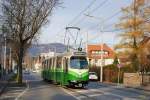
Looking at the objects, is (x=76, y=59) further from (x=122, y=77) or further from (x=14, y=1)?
(x=122, y=77)

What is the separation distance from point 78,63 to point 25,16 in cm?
962

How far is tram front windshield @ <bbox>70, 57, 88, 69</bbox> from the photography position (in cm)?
4075

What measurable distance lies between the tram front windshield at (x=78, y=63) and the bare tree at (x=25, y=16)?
28.3 ft

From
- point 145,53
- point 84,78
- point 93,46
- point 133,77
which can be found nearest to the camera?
point 84,78

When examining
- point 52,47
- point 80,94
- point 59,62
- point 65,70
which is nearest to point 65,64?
point 65,70

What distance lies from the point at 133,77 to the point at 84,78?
19.6 metres

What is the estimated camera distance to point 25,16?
4753 cm

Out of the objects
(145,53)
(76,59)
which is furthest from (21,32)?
(145,53)

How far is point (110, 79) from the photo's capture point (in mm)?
70125

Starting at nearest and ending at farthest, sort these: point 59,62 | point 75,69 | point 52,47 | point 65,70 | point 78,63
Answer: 1. point 75,69
2. point 78,63
3. point 65,70
4. point 59,62
5. point 52,47

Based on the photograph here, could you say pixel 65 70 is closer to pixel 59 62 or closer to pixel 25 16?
pixel 59 62

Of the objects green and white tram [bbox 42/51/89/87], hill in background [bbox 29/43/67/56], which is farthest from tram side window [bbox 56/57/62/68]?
hill in background [bbox 29/43/67/56]

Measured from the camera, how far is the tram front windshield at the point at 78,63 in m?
40.8

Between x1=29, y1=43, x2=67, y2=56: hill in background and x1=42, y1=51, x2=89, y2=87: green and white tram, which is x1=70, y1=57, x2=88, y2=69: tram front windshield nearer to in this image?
x1=42, y1=51, x2=89, y2=87: green and white tram
